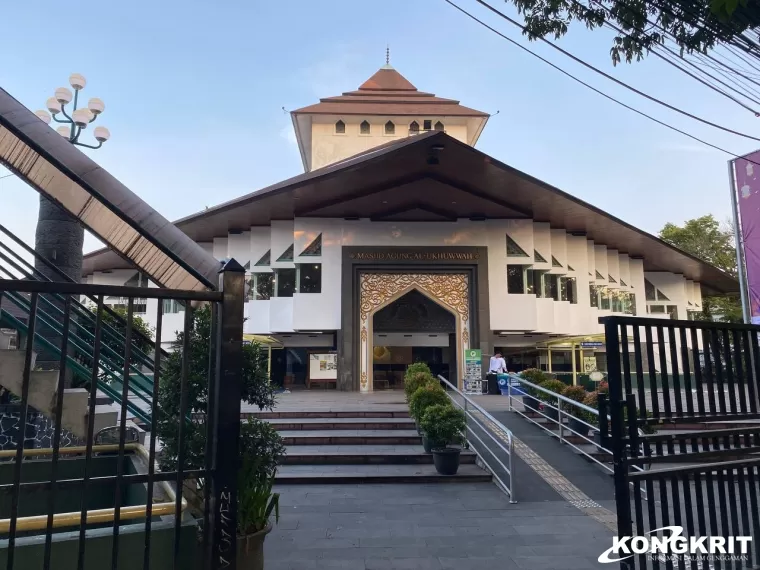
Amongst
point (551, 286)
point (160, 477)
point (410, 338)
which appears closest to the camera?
point (160, 477)

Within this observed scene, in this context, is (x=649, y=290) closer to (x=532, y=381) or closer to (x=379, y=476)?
(x=532, y=381)

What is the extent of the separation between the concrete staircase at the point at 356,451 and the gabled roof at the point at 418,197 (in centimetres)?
703

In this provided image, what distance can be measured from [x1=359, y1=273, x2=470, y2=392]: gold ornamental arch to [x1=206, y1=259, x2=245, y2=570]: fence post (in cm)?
1360

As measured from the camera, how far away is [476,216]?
16.9 meters

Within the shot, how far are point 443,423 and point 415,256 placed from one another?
34.1 ft

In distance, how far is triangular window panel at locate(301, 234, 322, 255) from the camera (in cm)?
1639

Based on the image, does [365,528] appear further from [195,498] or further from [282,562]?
[195,498]

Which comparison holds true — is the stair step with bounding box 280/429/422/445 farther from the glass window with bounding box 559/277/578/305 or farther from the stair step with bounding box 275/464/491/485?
the glass window with bounding box 559/277/578/305

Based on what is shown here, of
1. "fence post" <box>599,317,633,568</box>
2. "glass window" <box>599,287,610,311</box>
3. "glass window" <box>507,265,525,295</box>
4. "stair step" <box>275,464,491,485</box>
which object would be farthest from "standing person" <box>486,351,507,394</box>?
"fence post" <box>599,317,633,568</box>

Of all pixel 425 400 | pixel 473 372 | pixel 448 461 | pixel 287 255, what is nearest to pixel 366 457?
pixel 425 400

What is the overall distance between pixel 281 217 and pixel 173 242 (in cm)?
1415

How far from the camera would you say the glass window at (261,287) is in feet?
56.5

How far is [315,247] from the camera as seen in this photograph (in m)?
16.5

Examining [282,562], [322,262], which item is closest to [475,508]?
[282,562]
